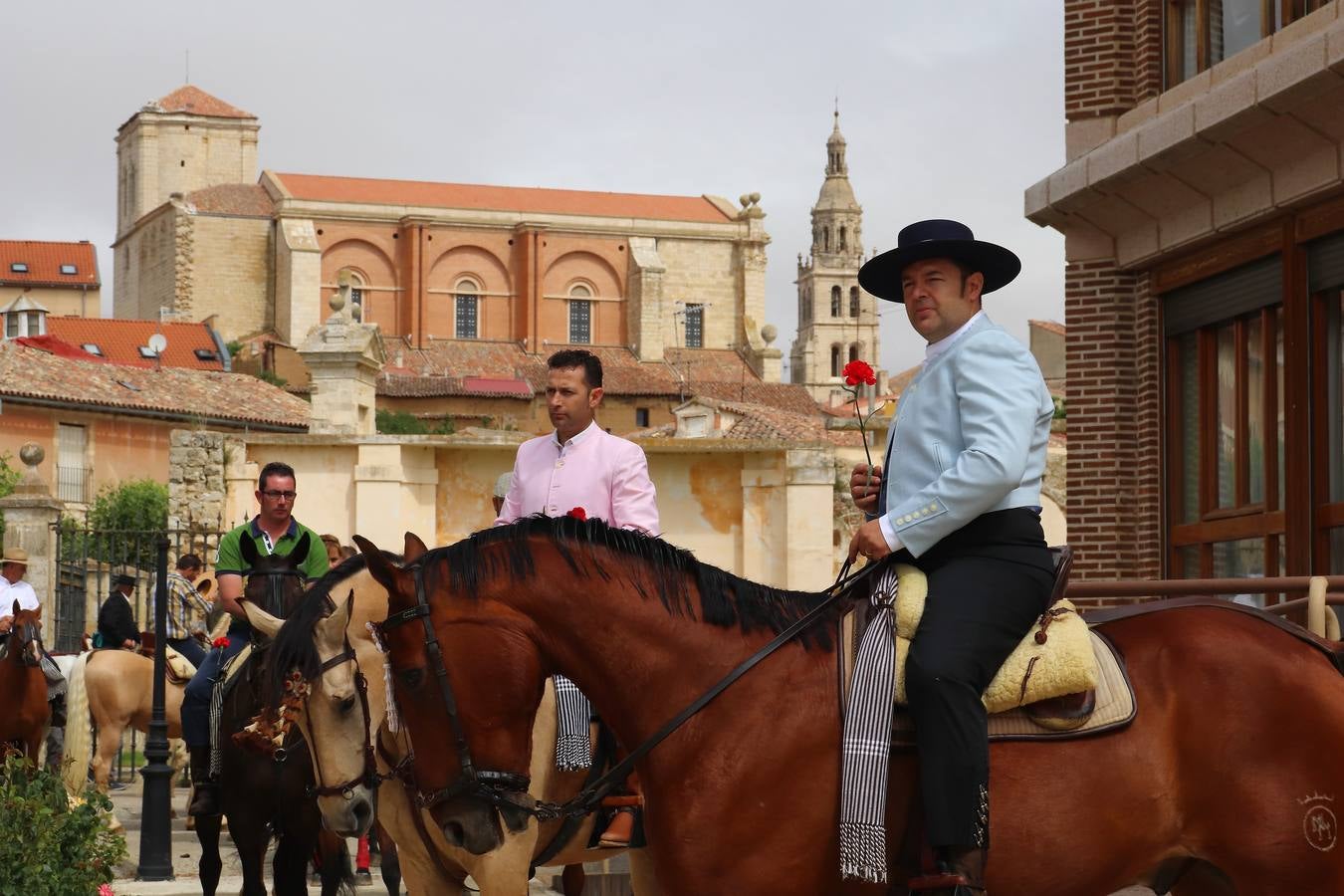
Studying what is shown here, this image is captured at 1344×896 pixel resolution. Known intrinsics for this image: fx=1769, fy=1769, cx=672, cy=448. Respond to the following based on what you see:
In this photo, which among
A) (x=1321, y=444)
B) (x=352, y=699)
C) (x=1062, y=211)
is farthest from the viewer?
(x=1062, y=211)

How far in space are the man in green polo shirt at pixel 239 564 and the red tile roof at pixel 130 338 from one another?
277 feet

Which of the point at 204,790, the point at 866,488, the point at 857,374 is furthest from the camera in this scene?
the point at 204,790

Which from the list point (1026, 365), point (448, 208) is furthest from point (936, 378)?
point (448, 208)

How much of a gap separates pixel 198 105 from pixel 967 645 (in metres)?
129

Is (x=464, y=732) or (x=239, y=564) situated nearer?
(x=464, y=732)

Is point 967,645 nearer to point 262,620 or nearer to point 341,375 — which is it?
point 262,620

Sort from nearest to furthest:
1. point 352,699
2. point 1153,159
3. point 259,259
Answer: point 352,699 → point 1153,159 → point 259,259

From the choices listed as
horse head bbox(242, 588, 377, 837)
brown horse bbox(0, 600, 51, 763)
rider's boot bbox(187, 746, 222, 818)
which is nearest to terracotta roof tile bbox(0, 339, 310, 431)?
brown horse bbox(0, 600, 51, 763)

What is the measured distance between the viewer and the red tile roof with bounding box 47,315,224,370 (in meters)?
91.6

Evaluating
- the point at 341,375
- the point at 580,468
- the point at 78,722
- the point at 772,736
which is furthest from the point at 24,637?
the point at 341,375

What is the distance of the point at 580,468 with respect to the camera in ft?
21.8

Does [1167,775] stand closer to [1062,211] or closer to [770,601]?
[770,601]

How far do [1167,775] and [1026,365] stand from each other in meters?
1.14

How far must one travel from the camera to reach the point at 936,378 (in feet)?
15.9
